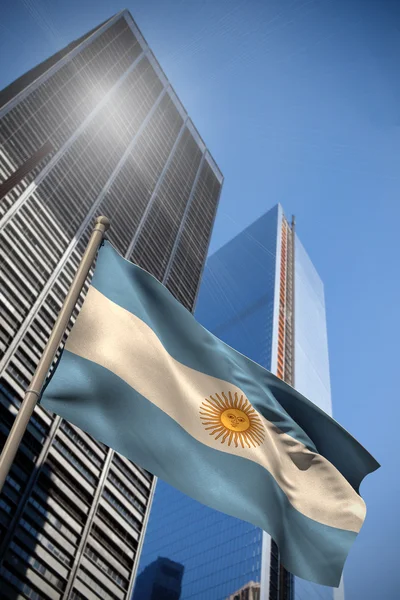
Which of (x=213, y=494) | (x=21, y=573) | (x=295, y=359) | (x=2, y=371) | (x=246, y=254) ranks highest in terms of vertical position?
(x=246, y=254)

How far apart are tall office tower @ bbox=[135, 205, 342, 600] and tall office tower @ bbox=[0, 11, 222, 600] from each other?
44.0m

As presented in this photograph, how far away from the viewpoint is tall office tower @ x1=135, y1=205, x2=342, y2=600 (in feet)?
359

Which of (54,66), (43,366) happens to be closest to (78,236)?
(54,66)

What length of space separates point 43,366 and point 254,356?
141 m

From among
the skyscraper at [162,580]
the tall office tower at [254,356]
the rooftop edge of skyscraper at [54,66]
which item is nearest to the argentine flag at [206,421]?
the rooftop edge of skyscraper at [54,66]

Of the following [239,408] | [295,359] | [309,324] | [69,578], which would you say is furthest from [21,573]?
[309,324]

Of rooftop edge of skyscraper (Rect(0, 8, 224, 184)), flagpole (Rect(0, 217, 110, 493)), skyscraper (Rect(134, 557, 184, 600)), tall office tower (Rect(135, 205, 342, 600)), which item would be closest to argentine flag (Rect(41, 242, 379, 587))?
flagpole (Rect(0, 217, 110, 493))

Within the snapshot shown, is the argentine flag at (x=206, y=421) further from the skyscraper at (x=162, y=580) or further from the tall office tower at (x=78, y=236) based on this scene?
the skyscraper at (x=162, y=580)

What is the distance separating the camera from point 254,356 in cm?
14638

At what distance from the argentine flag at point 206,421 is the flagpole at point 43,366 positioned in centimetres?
54

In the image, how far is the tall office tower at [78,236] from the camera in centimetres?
5241

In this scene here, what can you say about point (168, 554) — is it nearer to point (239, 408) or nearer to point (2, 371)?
point (2, 371)

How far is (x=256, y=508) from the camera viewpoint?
798cm

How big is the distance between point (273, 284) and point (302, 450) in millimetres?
155396
